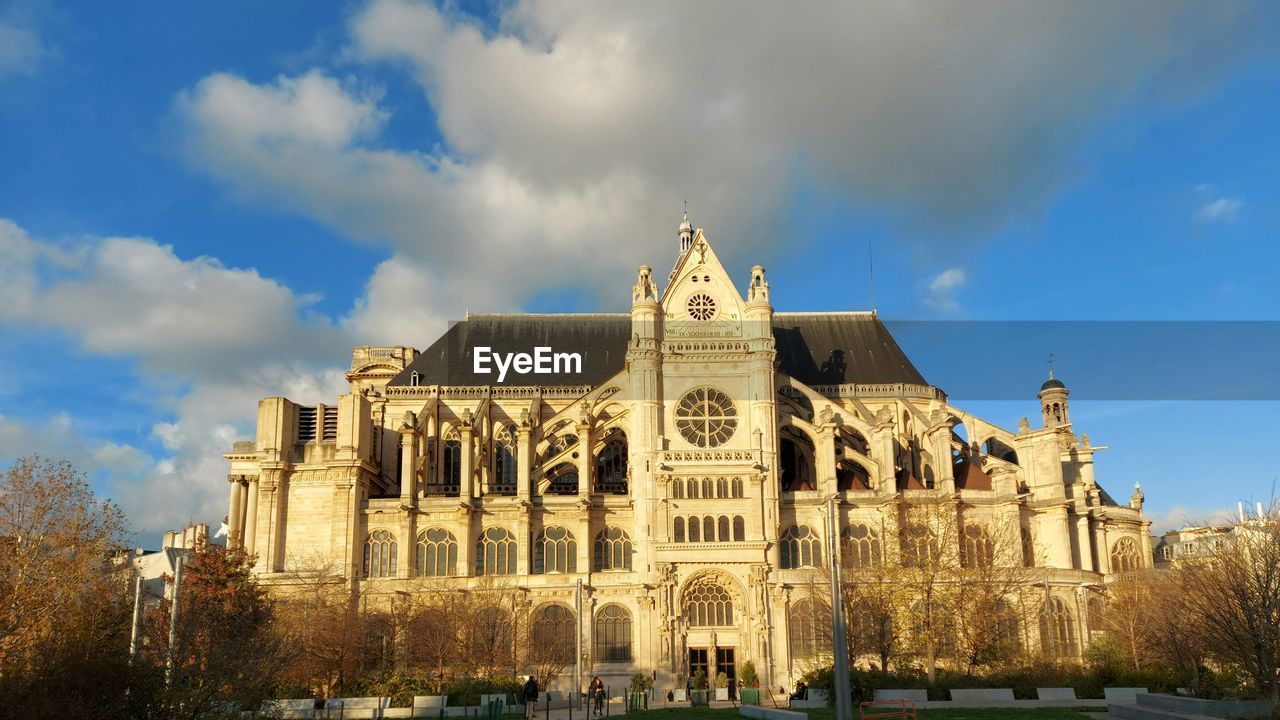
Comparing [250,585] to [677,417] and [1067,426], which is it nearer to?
[677,417]

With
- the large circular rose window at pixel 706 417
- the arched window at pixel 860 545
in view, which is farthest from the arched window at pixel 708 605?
the large circular rose window at pixel 706 417

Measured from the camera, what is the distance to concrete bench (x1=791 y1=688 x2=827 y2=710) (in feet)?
165

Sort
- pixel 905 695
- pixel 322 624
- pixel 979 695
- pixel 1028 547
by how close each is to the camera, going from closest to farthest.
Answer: pixel 905 695, pixel 979 695, pixel 322 624, pixel 1028 547

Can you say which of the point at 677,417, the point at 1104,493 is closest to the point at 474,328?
the point at 677,417

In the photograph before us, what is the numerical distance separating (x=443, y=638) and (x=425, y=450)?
895 inches

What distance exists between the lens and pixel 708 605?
221 ft

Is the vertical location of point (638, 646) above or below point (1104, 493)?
below

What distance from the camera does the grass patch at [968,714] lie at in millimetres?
39438

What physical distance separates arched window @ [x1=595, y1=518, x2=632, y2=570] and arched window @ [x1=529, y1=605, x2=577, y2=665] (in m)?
4.10

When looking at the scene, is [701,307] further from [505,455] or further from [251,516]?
[251,516]

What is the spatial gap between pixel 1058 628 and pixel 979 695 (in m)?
23.9

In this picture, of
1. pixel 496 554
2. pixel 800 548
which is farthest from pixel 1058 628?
pixel 496 554

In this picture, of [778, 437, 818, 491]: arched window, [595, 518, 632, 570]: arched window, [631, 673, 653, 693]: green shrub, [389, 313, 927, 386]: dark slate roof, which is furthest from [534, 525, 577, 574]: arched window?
[389, 313, 927, 386]: dark slate roof

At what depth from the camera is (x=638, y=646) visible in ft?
219
